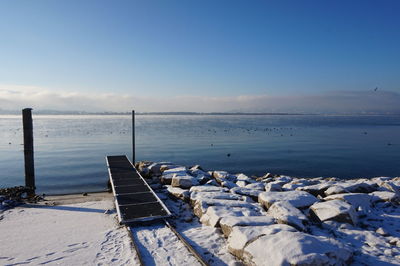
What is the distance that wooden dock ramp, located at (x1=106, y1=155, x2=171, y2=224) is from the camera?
910 centimetres

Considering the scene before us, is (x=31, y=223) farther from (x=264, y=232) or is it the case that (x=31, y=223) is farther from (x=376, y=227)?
(x=376, y=227)

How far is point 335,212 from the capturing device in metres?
8.62

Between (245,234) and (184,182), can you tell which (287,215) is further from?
(184,182)

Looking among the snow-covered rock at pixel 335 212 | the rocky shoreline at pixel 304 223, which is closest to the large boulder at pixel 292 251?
the rocky shoreline at pixel 304 223

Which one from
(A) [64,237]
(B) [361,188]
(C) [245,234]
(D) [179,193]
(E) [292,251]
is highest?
(E) [292,251]

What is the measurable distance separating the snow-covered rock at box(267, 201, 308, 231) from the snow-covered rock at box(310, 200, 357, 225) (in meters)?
0.71

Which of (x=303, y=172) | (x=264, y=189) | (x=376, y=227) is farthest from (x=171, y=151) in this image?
(x=376, y=227)

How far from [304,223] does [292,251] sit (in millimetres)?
2506

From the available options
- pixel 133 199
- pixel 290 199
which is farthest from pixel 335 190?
pixel 133 199

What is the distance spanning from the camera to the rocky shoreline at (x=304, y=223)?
6.07m

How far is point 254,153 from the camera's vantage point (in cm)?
2969

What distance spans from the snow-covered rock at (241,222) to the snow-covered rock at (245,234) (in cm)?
29

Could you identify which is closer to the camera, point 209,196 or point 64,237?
point 64,237

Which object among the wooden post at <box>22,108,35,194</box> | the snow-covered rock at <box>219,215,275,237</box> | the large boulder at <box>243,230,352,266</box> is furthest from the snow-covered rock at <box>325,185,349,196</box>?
the wooden post at <box>22,108,35,194</box>
